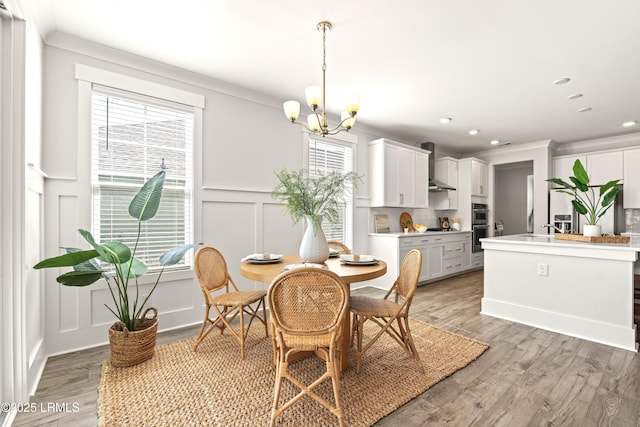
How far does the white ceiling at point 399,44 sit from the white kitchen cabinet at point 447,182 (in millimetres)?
2231

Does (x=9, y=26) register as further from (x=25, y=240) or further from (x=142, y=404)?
(x=142, y=404)

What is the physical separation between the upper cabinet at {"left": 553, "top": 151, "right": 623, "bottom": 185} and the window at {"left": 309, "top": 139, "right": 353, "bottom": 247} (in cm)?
427

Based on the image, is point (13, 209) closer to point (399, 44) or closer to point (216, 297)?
point (216, 297)

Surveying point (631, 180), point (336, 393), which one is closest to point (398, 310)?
point (336, 393)

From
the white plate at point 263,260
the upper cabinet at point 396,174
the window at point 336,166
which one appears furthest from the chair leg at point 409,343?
the upper cabinet at point 396,174

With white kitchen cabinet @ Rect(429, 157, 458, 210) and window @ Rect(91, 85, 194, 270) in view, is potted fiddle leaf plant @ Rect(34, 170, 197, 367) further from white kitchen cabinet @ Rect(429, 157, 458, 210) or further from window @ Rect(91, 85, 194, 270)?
white kitchen cabinet @ Rect(429, 157, 458, 210)

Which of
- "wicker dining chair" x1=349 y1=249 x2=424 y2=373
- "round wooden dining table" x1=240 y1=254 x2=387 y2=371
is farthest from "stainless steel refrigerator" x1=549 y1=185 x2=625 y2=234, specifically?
"round wooden dining table" x1=240 y1=254 x2=387 y2=371

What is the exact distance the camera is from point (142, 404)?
1813 mm

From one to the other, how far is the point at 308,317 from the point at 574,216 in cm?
611

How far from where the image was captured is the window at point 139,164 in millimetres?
2684

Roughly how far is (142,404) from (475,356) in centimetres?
240

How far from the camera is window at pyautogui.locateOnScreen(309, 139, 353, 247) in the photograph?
428 cm

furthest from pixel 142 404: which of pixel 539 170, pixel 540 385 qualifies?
pixel 539 170

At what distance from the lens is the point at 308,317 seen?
1646mm
